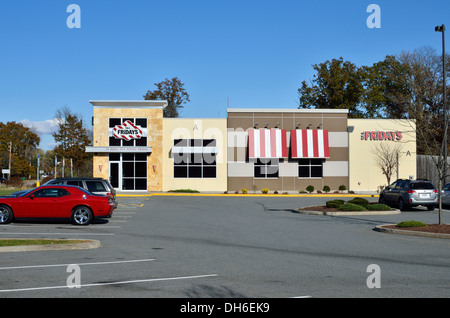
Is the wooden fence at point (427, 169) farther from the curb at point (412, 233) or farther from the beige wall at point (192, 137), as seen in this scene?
the curb at point (412, 233)

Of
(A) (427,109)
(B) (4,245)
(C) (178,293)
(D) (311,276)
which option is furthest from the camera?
(A) (427,109)

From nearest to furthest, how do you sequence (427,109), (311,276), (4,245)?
1. (311,276)
2. (4,245)
3. (427,109)

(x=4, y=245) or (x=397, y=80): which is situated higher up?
(x=397, y=80)

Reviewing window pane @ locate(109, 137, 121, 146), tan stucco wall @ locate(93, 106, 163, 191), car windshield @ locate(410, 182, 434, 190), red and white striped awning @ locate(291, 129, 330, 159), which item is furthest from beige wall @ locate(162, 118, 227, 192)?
car windshield @ locate(410, 182, 434, 190)

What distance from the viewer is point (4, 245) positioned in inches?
472

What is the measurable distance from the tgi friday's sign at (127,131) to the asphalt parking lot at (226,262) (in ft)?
A: 73.5

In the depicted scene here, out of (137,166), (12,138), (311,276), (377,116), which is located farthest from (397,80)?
(12,138)

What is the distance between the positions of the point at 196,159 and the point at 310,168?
1026 cm

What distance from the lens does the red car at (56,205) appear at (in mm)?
18047

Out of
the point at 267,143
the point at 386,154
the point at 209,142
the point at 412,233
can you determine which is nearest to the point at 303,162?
the point at 267,143

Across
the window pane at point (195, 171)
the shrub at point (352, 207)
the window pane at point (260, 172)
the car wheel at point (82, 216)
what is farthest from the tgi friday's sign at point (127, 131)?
the car wheel at point (82, 216)

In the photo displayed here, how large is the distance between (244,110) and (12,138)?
63756mm
